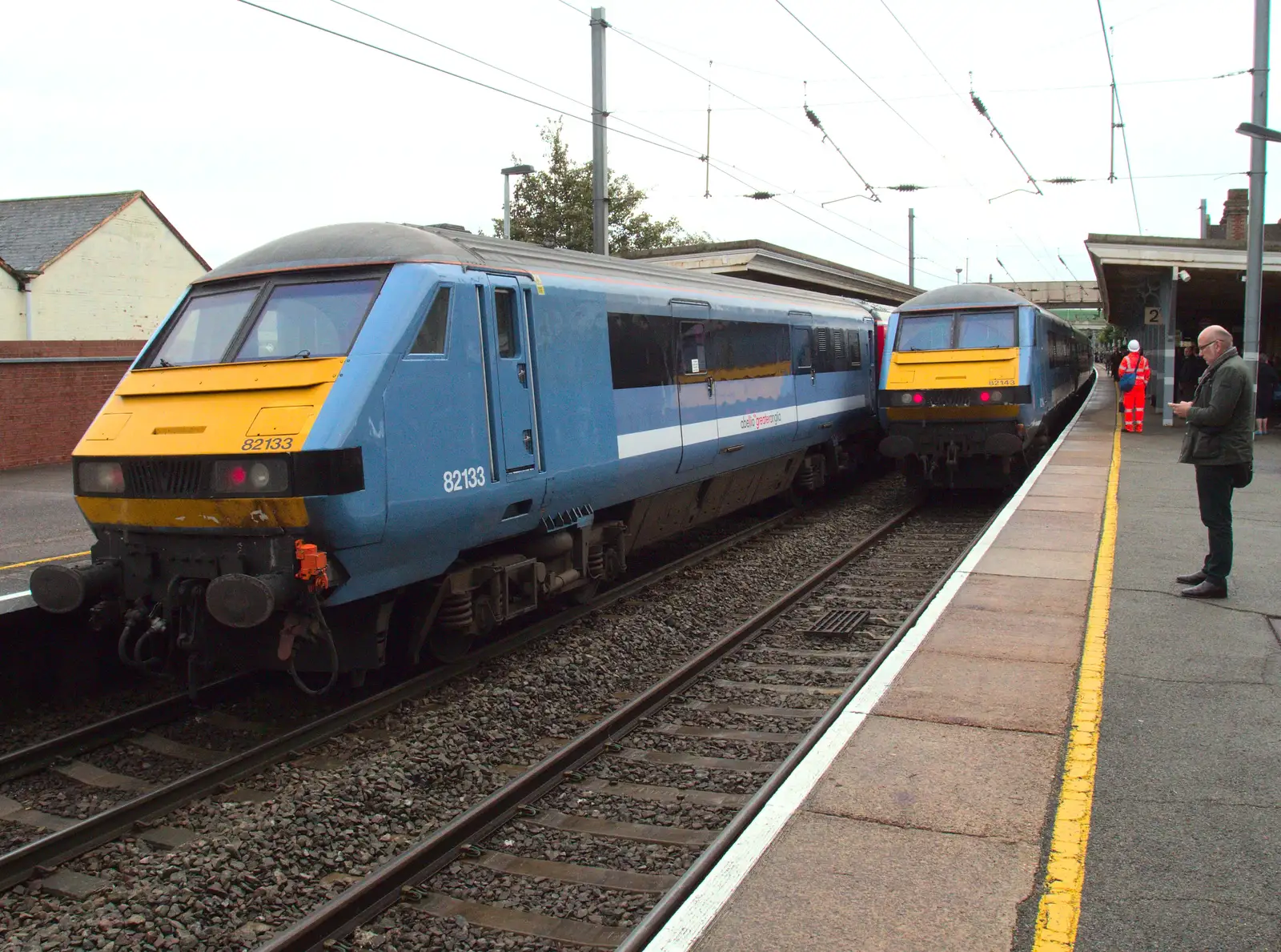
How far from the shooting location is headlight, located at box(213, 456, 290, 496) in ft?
17.9

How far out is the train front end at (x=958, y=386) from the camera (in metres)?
13.4

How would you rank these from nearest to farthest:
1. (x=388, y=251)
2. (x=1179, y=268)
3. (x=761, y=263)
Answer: (x=388, y=251), (x=1179, y=268), (x=761, y=263)

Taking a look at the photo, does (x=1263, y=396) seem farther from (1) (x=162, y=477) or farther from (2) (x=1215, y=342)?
(1) (x=162, y=477)

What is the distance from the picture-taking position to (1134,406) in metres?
20.6

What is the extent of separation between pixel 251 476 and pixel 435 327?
1.48 m

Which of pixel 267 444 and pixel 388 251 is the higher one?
pixel 388 251

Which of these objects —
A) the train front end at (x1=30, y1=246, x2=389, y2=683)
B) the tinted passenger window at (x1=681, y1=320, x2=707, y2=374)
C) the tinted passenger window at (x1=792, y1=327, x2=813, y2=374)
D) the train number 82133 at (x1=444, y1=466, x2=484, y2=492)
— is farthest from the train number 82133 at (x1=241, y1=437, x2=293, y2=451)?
the tinted passenger window at (x1=792, y1=327, x2=813, y2=374)

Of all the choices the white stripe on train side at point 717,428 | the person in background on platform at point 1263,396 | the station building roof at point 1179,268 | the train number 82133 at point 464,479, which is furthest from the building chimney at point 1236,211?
the train number 82133 at point 464,479

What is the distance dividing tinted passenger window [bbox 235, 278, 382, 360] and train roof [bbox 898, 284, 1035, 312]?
31.6 ft

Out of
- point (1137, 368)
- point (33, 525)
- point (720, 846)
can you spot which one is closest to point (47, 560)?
point (33, 525)

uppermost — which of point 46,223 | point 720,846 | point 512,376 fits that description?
point 46,223

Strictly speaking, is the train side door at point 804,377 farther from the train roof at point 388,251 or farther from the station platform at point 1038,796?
the station platform at point 1038,796

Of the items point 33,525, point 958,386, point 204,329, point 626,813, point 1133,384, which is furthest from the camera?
point 1133,384

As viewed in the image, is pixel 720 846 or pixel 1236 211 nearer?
pixel 720 846
